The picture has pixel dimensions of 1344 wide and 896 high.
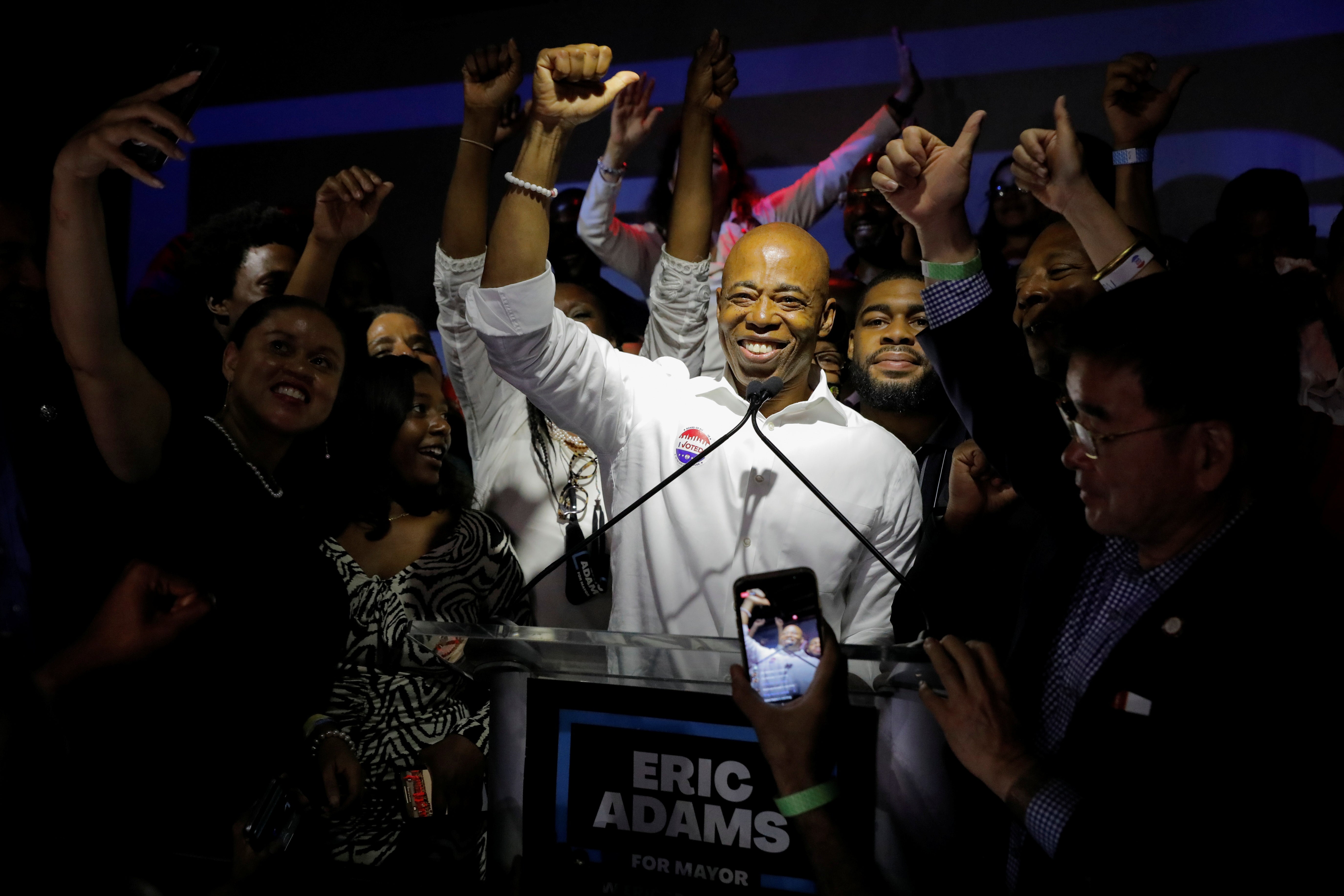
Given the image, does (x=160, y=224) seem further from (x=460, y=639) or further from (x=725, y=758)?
(x=725, y=758)

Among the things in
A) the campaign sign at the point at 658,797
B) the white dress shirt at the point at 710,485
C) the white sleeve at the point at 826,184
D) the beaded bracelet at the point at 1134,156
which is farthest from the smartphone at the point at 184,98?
the white sleeve at the point at 826,184

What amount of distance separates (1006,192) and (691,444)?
5.24 feet

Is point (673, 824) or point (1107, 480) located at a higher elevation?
point (1107, 480)

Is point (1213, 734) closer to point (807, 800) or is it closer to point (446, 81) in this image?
point (807, 800)

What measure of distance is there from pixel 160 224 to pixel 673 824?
4.25 m

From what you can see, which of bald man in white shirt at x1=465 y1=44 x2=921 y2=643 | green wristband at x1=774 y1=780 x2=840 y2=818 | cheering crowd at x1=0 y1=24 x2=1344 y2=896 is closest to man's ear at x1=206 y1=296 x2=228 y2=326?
cheering crowd at x1=0 y1=24 x2=1344 y2=896

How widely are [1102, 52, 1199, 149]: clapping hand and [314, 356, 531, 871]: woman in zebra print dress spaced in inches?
64.0

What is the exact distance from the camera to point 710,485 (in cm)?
218

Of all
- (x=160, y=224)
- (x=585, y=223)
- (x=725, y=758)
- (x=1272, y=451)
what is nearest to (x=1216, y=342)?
(x=1272, y=451)

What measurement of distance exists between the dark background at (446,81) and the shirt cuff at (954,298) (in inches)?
85.6

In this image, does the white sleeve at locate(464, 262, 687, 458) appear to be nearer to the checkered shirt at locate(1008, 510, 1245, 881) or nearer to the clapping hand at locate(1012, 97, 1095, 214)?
the clapping hand at locate(1012, 97, 1095, 214)

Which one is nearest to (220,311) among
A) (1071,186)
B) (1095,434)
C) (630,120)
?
(630,120)

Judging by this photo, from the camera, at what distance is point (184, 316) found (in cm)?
322

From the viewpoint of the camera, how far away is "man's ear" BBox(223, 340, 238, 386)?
2361 mm
